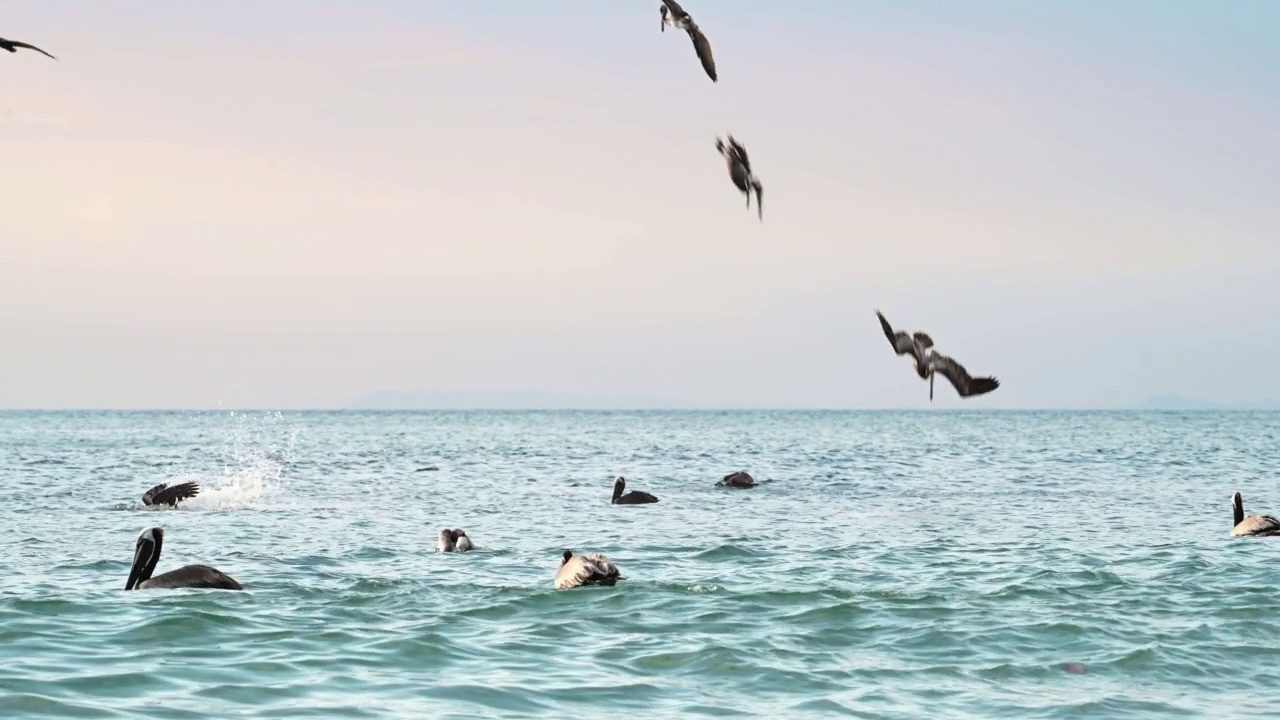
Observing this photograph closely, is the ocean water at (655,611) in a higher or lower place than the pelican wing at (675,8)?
lower

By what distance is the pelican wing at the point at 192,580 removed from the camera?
16500mm

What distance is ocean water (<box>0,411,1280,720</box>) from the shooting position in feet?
38.3

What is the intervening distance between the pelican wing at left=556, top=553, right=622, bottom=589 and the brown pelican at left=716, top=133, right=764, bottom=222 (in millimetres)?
5503

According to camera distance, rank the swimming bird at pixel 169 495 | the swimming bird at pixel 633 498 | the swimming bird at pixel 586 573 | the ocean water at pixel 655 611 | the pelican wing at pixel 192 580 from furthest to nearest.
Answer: the swimming bird at pixel 633 498 → the swimming bird at pixel 169 495 → the swimming bird at pixel 586 573 → the pelican wing at pixel 192 580 → the ocean water at pixel 655 611

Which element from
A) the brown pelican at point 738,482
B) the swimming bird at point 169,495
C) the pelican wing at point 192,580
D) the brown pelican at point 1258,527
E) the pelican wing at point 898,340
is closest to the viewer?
the pelican wing at point 898,340

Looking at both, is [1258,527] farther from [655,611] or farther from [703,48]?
[703,48]

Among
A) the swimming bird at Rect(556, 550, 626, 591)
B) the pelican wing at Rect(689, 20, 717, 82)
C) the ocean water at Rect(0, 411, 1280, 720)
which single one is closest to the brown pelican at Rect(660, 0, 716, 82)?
the pelican wing at Rect(689, 20, 717, 82)

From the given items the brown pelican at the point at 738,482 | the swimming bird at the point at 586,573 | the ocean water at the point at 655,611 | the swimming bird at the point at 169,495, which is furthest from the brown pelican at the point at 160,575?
the brown pelican at the point at 738,482

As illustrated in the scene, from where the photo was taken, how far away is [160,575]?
1675 cm

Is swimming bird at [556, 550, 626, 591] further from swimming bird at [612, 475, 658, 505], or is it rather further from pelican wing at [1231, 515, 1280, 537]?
swimming bird at [612, 475, 658, 505]

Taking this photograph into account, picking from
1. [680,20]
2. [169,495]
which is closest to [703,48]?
[680,20]

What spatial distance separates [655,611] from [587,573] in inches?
60.9

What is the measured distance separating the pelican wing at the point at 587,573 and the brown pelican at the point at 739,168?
5.50 meters

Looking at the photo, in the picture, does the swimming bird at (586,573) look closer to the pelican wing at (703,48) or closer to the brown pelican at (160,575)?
the brown pelican at (160,575)
